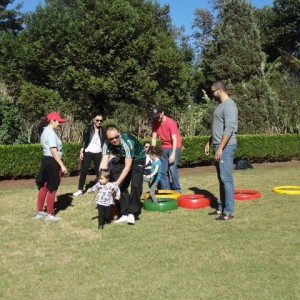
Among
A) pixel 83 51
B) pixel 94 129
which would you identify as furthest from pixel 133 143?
pixel 83 51

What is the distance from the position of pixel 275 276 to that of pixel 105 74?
1939 centimetres

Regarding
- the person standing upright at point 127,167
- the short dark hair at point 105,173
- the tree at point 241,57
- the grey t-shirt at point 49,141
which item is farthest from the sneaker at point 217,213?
the tree at point 241,57

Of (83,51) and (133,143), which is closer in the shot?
(133,143)

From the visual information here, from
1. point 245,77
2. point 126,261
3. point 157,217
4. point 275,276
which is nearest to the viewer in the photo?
point 275,276

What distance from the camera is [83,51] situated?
71.7 feet

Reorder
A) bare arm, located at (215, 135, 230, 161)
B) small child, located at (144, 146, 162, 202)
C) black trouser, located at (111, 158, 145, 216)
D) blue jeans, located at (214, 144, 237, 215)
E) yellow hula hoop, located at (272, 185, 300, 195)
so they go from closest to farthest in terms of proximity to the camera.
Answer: bare arm, located at (215, 135, 230, 161) → blue jeans, located at (214, 144, 237, 215) → black trouser, located at (111, 158, 145, 216) → small child, located at (144, 146, 162, 202) → yellow hula hoop, located at (272, 185, 300, 195)

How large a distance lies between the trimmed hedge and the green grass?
5.26 metres

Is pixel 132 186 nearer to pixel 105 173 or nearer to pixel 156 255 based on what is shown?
pixel 105 173

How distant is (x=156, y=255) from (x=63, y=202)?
425cm

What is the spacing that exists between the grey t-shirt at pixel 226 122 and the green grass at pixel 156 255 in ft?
4.27

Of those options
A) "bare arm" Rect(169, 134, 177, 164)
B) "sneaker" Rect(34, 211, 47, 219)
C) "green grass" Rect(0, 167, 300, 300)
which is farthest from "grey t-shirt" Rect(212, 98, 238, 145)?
"sneaker" Rect(34, 211, 47, 219)

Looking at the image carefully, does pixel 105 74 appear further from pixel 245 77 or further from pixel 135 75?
pixel 245 77

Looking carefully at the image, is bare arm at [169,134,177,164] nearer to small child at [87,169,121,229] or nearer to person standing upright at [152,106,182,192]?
person standing upright at [152,106,182,192]

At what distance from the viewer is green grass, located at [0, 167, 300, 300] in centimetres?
405
